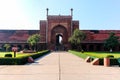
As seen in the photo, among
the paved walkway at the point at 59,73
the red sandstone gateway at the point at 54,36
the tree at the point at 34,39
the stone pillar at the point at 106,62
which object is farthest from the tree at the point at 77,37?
the paved walkway at the point at 59,73

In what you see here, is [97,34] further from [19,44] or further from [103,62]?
Result: [103,62]

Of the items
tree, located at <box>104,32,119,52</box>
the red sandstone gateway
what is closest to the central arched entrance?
the red sandstone gateway

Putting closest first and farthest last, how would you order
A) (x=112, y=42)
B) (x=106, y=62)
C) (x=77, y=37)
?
(x=106, y=62) → (x=77, y=37) → (x=112, y=42)

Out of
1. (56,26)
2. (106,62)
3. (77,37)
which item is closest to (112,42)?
(77,37)

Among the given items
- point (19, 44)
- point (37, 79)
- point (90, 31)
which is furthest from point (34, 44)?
point (37, 79)

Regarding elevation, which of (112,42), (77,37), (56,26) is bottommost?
(112,42)

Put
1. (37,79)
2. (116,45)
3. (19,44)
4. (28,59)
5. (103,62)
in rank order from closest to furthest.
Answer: (37,79), (103,62), (28,59), (116,45), (19,44)

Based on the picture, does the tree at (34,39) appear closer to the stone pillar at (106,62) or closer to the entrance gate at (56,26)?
the entrance gate at (56,26)

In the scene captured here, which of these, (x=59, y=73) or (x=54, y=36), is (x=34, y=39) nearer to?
(x=54, y=36)

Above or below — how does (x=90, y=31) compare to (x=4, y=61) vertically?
above

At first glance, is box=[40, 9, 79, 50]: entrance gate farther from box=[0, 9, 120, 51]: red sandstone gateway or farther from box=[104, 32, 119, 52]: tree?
box=[104, 32, 119, 52]: tree

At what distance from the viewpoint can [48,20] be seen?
205 feet

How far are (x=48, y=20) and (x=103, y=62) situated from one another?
44.6m

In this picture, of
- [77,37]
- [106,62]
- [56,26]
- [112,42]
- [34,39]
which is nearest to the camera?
[106,62]
